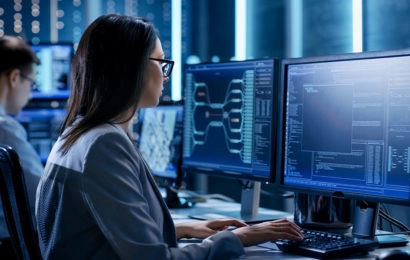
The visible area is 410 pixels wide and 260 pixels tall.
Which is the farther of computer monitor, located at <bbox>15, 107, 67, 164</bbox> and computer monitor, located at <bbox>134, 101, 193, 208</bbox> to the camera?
computer monitor, located at <bbox>15, 107, 67, 164</bbox>

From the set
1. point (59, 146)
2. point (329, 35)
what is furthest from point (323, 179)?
point (329, 35)

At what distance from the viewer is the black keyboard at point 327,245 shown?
1.62m

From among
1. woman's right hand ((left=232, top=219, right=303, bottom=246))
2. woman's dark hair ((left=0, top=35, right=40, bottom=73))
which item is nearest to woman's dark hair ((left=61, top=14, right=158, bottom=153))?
woman's right hand ((left=232, top=219, right=303, bottom=246))

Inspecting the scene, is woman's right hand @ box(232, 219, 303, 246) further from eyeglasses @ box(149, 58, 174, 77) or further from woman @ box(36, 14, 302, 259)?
eyeglasses @ box(149, 58, 174, 77)

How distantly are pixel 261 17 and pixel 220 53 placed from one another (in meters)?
0.40

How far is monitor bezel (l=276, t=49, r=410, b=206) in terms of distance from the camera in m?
1.71

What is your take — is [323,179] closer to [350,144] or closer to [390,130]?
[350,144]

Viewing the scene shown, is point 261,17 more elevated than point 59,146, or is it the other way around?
point 261,17

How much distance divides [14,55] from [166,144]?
84 cm

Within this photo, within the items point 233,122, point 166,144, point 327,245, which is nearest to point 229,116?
point 233,122

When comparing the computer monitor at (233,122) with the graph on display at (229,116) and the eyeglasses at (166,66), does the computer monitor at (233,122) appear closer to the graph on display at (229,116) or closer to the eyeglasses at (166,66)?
the graph on display at (229,116)

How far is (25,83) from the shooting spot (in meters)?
3.00

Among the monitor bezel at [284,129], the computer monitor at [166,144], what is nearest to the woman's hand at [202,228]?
the monitor bezel at [284,129]

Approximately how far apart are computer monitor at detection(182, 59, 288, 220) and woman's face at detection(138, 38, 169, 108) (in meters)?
0.50
